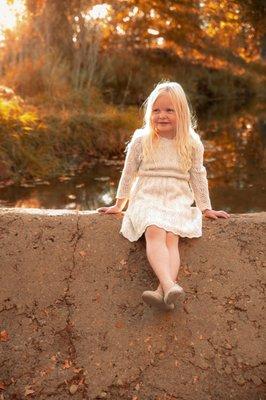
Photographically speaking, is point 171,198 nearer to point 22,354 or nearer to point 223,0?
point 22,354

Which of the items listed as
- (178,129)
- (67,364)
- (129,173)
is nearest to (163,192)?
(129,173)

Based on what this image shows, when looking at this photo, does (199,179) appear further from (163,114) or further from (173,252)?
(173,252)

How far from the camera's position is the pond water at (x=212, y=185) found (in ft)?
18.9

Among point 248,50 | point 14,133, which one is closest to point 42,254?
point 14,133

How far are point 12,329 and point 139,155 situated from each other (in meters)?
1.12

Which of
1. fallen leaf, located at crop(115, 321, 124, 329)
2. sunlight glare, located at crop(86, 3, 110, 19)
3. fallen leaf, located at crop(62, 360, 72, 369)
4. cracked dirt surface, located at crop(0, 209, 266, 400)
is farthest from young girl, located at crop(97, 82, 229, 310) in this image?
sunlight glare, located at crop(86, 3, 110, 19)

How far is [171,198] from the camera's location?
295cm

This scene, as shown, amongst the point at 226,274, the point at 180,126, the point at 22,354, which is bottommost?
Result: the point at 22,354

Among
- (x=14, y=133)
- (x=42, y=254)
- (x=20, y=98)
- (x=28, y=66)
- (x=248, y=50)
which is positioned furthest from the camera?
(x=248, y=50)

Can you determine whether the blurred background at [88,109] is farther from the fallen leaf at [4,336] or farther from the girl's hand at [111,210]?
the fallen leaf at [4,336]

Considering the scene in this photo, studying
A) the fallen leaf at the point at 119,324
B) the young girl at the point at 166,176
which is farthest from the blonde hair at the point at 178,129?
the fallen leaf at the point at 119,324

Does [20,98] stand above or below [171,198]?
below

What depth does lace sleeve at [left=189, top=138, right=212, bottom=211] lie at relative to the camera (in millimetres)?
3084

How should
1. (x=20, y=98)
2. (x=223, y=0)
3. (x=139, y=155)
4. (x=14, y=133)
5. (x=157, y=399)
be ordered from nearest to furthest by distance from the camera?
(x=157, y=399) → (x=139, y=155) → (x=14, y=133) → (x=20, y=98) → (x=223, y=0)
